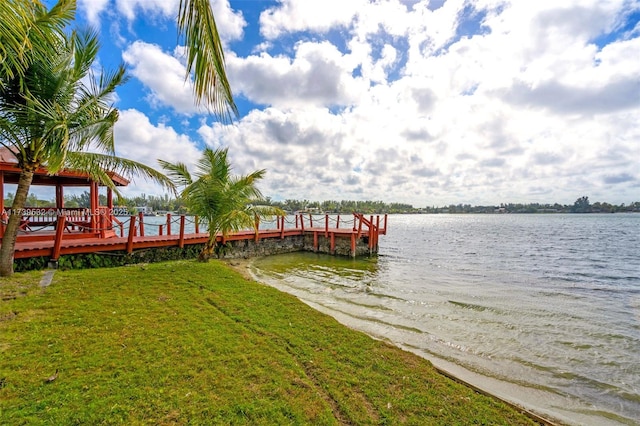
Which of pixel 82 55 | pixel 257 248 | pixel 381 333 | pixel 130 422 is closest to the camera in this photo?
pixel 130 422

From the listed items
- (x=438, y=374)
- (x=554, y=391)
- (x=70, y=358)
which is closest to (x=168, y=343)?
(x=70, y=358)

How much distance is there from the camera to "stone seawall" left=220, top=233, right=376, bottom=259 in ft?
Answer: 51.8

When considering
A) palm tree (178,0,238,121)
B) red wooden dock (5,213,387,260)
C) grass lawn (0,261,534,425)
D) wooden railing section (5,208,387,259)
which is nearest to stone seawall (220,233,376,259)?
red wooden dock (5,213,387,260)

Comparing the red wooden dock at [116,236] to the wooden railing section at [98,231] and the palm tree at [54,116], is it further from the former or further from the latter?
the palm tree at [54,116]

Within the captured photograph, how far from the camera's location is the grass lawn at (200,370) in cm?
281

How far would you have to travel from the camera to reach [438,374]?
4137 mm

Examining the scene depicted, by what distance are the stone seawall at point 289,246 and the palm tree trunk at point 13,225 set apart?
849 centimetres

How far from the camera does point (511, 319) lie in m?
7.85

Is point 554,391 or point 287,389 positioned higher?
point 287,389

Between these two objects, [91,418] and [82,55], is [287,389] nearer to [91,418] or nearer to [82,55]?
[91,418]

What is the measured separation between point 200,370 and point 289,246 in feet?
51.9

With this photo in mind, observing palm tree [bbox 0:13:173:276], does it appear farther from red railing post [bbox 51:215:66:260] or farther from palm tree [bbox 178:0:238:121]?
palm tree [bbox 178:0:238:121]

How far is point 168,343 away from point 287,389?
194 centimetres

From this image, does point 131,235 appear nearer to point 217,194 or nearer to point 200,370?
point 217,194
